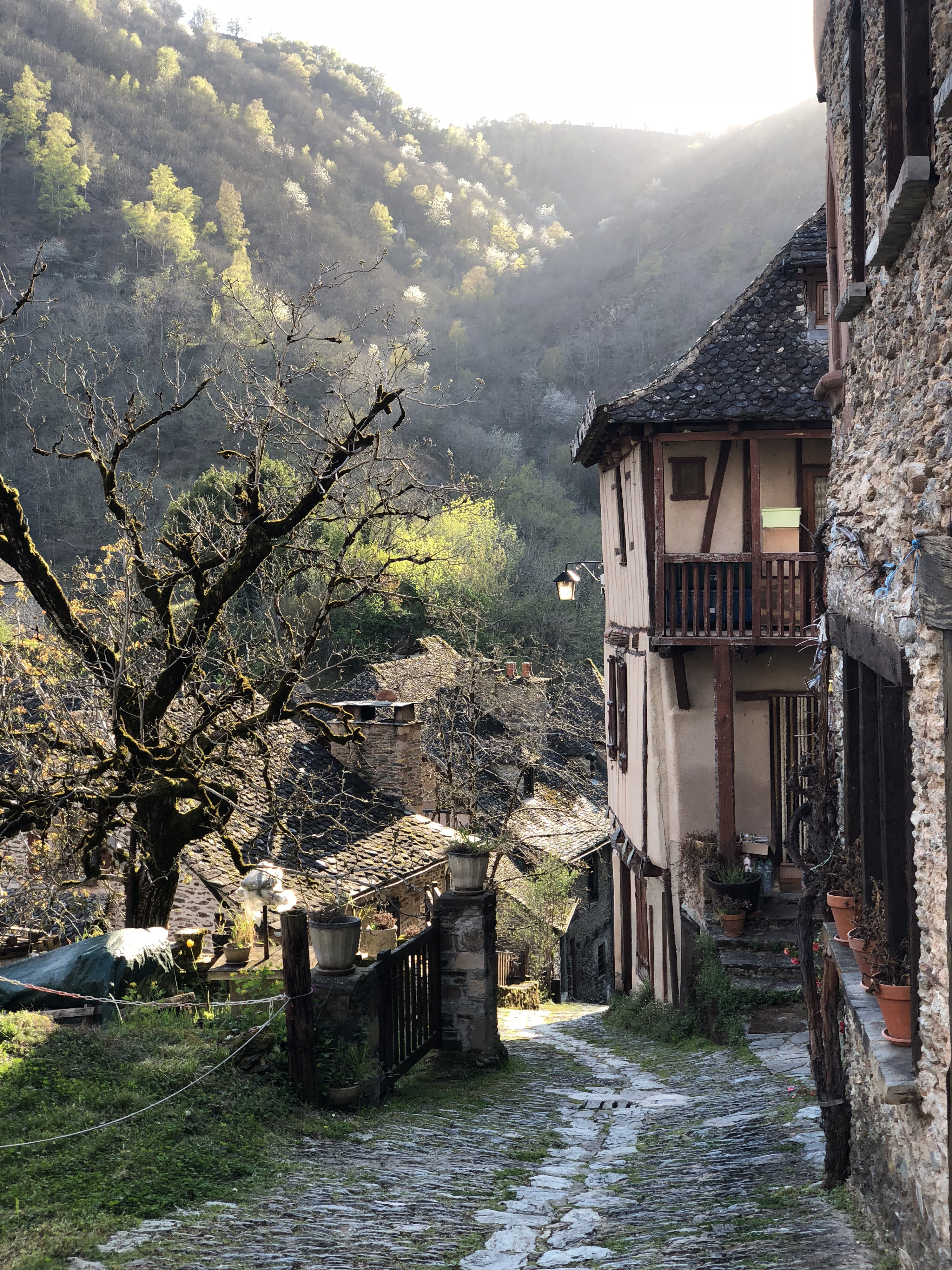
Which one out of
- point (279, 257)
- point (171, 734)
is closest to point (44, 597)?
point (171, 734)

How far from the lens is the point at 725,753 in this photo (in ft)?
40.0

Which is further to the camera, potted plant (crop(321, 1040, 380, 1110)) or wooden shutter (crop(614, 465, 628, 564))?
wooden shutter (crop(614, 465, 628, 564))

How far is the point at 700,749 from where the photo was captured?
1284 cm

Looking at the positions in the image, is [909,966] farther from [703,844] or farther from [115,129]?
[115,129]

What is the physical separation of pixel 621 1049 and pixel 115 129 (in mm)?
69637

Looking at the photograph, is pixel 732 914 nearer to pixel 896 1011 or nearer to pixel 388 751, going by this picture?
pixel 896 1011

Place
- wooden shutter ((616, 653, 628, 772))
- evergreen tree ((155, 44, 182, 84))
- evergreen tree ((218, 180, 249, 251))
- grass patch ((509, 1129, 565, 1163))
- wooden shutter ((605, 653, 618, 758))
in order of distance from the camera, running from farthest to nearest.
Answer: evergreen tree ((155, 44, 182, 84)), evergreen tree ((218, 180, 249, 251)), wooden shutter ((605, 653, 618, 758)), wooden shutter ((616, 653, 628, 772)), grass patch ((509, 1129, 565, 1163))

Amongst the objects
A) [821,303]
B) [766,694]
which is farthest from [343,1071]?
[821,303]

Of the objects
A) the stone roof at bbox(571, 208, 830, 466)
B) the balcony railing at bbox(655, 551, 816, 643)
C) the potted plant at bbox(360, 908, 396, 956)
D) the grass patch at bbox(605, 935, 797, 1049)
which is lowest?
the grass patch at bbox(605, 935, 797, 1049)

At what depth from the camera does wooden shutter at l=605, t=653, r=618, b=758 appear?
15.8 metres

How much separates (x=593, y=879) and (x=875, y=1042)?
21.9 metres

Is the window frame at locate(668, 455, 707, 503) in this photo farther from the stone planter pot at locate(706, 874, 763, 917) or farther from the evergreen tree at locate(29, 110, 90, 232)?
the evergreen tree at locate(29, 110, 90, 232)

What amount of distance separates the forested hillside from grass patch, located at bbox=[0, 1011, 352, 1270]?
27.4m

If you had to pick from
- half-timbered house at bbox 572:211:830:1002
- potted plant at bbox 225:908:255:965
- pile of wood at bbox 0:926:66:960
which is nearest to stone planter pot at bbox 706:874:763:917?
half-timbered house at bbox 572:211:830:1002
